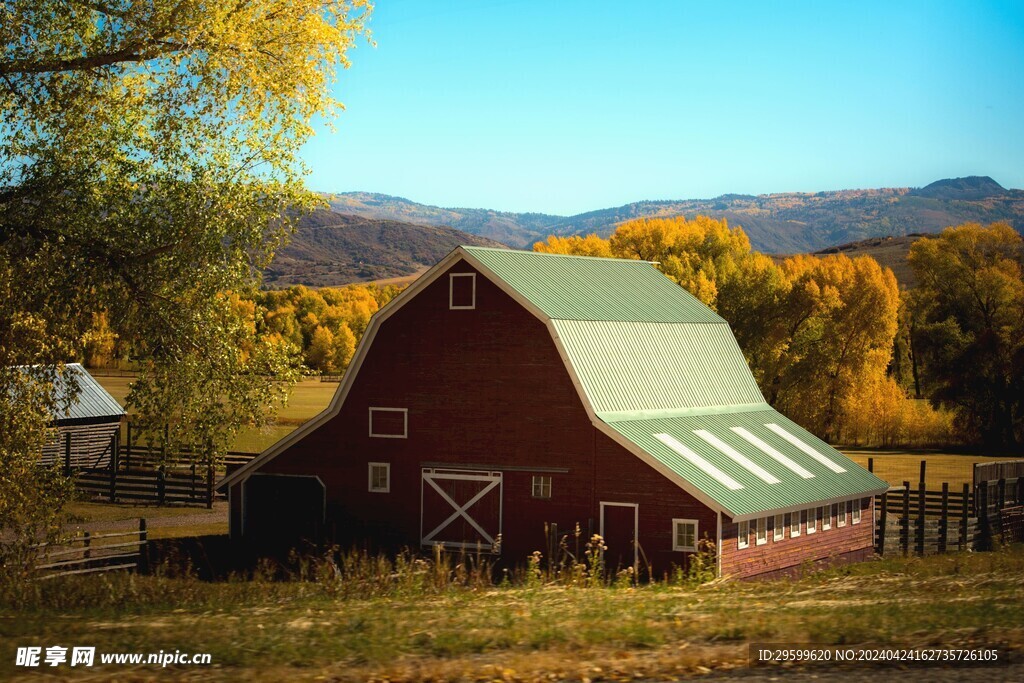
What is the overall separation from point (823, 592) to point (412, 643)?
6.02m

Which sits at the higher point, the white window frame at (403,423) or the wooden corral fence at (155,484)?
the white window frame at (403,423)

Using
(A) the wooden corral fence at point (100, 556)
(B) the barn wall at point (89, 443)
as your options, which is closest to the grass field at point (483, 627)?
(A) the wooden corral fence at point (100, 556)

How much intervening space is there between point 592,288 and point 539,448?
6.17 m

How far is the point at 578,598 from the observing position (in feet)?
46.2

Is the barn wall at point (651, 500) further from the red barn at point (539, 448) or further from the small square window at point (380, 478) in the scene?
the small square window at point (380, 478)

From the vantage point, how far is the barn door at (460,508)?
31453 millimetres

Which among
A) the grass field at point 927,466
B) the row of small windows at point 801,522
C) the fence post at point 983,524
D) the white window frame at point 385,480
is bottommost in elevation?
the grass field at point 927,466

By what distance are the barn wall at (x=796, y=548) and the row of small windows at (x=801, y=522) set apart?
0.10 metres

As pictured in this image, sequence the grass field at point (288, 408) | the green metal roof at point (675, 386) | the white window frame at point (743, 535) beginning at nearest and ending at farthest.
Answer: the white window frame at point (743, 535), the green metal roof at point (675, 386), the grass field at point (288, 408)

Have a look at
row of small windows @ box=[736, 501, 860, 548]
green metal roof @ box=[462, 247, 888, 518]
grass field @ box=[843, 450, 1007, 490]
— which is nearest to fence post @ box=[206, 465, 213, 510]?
green metal roof @ box=[462, 247, 888, 518]

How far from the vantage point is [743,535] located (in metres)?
28.8

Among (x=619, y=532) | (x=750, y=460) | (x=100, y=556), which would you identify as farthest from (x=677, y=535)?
(x=100, y=556)

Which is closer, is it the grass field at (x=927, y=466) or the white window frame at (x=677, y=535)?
the white window frame at (x=677, y=535)

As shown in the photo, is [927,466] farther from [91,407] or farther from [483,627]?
[483,627]
